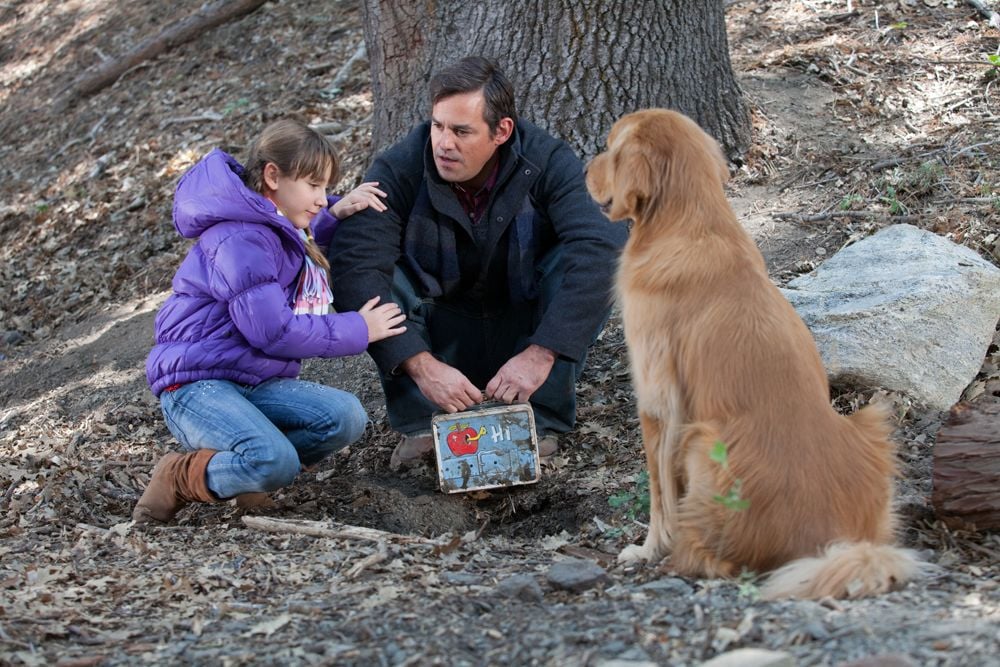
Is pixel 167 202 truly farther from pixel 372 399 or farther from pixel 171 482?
pixel 171 482

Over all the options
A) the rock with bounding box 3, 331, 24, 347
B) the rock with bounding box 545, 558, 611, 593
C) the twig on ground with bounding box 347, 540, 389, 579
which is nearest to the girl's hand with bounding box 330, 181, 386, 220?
the twig on ground with bounding box 347, 540, 389, 579

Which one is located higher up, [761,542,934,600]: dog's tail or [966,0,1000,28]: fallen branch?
[966,0,1000,28]: fallen branch

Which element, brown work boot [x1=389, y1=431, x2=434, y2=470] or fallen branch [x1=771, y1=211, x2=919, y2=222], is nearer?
brown work boot [x1=389, y1=431, x2=434, y2=470]

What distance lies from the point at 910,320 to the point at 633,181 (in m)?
2.06

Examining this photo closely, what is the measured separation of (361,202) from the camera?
16.1 ft

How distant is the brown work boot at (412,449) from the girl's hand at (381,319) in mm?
600

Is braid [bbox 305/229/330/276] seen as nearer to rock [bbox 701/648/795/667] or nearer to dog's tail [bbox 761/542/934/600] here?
dog's tail [bbox 761/542/934/600]

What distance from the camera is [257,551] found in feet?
13.4

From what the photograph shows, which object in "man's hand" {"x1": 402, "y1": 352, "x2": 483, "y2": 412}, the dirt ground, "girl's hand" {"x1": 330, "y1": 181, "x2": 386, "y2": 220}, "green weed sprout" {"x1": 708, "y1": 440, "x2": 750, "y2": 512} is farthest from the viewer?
"girl's hand" {"x1": 330, "y1": 181, "x2": 386, "y2": 220}

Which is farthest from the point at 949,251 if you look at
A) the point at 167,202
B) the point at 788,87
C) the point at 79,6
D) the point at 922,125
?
the point at 79,6

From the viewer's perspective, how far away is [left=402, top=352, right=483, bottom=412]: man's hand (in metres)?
4.68

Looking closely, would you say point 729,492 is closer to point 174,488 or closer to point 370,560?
point 370,560

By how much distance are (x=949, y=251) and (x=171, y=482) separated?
13.3 feet

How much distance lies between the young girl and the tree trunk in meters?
2.01
